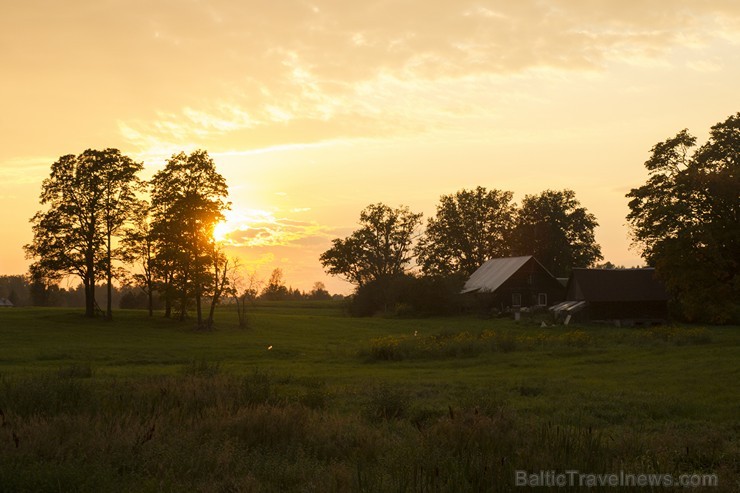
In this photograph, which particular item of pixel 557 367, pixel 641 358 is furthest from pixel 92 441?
pixel 641 358

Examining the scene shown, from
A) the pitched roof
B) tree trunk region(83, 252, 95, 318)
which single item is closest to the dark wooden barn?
the pitched roof

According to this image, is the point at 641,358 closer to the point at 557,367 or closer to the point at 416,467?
the point at 557,367

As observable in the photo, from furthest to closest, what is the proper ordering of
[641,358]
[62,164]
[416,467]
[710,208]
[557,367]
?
[62,164]
[710,208]
[641,358]
[557,367]
[416,467]

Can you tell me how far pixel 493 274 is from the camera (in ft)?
283

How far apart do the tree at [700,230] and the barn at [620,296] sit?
25437 millimetres

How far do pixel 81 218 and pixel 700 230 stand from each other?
47.7 metres

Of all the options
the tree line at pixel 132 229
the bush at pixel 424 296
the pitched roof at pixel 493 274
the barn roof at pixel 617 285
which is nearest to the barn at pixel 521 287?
the pitched roof at pixel 493 274

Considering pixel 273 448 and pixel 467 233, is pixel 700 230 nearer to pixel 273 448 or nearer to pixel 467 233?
pixel 273 448

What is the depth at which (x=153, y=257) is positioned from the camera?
59.2 metres

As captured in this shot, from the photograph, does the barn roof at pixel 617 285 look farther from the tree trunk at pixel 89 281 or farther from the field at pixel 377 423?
the tree trunk at pixel 89 281

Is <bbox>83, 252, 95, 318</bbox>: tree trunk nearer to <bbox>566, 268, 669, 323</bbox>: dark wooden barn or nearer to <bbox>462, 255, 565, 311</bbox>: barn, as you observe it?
<bbox>462, 255, 565, 311</bbox>: barn

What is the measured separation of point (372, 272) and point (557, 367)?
8392 cm

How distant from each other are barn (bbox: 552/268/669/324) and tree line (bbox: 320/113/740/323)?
7.39ft

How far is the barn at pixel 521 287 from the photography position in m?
81.2
